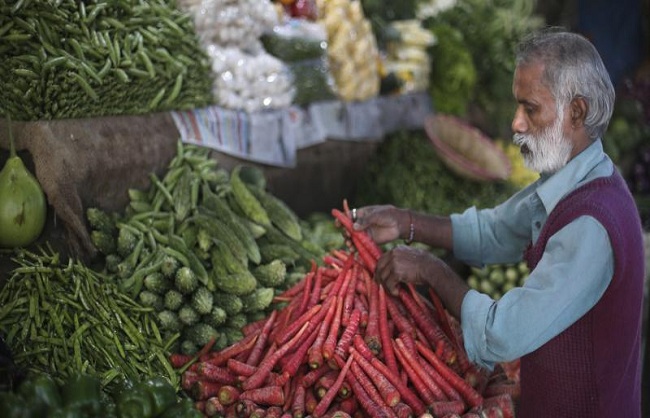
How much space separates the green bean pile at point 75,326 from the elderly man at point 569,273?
4.08 feet

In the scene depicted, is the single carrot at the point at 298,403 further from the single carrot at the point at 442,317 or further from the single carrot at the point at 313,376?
the single carrot at the point at 442,317

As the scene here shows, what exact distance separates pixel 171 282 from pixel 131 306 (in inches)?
9.9

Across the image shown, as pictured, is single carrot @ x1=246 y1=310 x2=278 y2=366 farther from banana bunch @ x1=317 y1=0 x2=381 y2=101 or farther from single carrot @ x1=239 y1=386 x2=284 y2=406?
banana bunch @ x1=317 y1=0 x2=381 y2=101

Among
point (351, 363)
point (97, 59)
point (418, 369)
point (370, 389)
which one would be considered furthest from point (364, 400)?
point (97, 59)

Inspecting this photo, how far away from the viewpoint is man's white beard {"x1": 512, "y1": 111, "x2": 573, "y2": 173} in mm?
2449

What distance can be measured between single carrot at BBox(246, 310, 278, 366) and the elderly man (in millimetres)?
780

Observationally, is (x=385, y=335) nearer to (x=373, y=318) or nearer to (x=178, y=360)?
(x=373, y=318)

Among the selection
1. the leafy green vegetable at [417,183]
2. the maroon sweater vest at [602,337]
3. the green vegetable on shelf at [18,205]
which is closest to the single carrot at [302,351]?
the maroon sweater vest at [602,337]

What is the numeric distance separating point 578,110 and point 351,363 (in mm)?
1234

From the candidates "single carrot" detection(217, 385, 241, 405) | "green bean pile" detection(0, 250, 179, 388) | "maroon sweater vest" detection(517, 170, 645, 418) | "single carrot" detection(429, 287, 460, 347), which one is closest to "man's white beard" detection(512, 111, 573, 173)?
"maroon sweater vest" detection(517, 170, 645, 418)

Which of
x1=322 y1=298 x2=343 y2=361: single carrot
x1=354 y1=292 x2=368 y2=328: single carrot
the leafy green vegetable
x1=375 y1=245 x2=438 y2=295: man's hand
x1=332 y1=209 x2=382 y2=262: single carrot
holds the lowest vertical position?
the leafy green vegetable

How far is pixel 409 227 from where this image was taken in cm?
322

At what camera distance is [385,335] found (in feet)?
9.06

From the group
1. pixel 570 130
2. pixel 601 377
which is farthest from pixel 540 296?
pixel 570 130
